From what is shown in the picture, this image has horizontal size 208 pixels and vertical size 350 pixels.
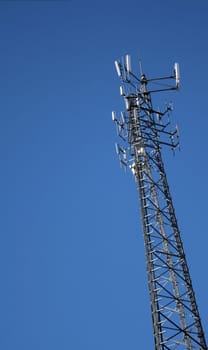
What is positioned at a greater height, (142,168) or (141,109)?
(141,109)

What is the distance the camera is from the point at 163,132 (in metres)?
19.0

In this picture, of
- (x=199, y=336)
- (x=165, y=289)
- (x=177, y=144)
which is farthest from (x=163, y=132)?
(x=199, y=336)

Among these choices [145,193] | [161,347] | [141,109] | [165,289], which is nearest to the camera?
[161,347]

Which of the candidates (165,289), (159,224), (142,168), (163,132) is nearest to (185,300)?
(165,289)

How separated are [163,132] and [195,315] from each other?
289 inches

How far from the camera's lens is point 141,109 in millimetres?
18844

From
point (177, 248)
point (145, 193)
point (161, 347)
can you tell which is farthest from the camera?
point (145, 193)

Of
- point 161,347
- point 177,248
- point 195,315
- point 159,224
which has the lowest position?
point 161,347

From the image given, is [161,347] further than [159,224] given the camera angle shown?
No

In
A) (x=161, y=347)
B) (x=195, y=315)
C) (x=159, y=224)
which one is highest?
(x=159, y=224)

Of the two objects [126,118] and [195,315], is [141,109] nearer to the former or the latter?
[126,118]

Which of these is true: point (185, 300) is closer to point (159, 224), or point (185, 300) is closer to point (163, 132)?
point (159, 224)

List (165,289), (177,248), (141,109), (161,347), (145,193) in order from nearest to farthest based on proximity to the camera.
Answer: (161,347)
(165,289)
(177,248)
(145,193)
(141,109)

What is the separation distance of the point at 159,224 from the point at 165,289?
2.56m
